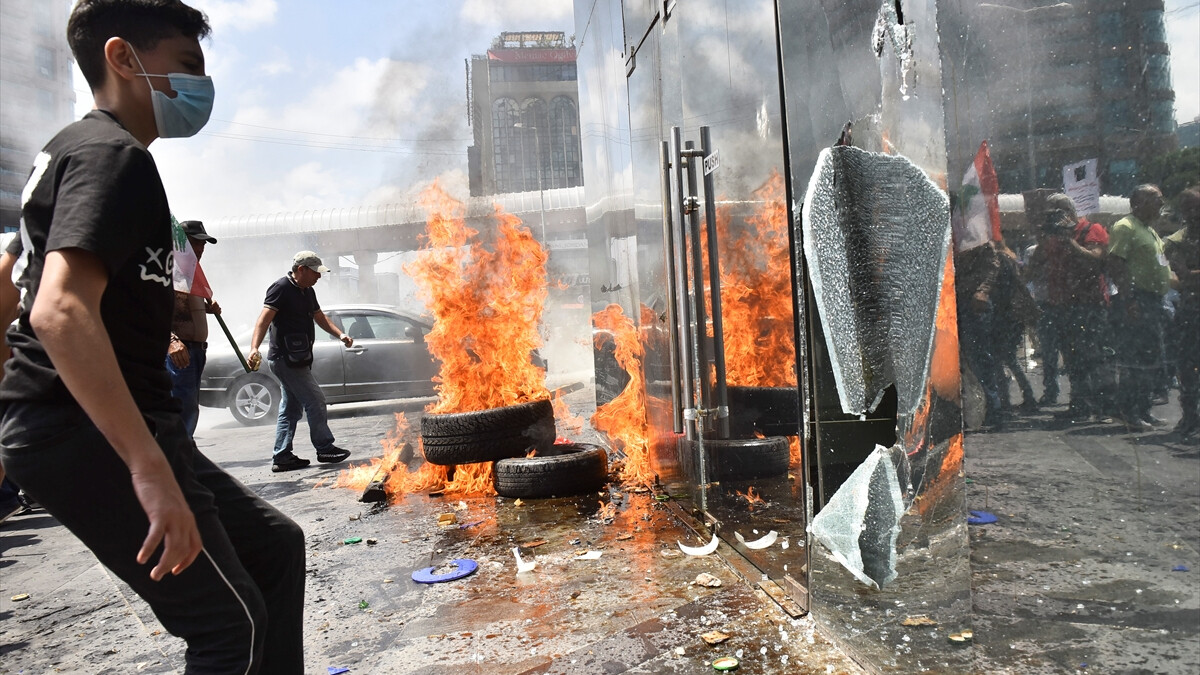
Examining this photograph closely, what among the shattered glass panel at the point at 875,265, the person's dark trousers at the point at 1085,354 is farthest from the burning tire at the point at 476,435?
the person's dark trousers at the point at 1085,354

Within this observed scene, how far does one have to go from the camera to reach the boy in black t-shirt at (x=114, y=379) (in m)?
1.51

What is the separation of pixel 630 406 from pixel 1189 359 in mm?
4906

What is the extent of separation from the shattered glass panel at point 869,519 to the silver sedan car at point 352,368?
9.70 m

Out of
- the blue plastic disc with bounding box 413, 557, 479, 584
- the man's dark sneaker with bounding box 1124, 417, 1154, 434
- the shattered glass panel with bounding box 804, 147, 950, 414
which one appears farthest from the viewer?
the blue plastic disc with bounding box 413, 557, 479, 584

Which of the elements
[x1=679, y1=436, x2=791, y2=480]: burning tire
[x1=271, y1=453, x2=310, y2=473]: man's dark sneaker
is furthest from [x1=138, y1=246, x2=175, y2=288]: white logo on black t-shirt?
[x1=271, y1=453, x2=310, y2=473]: man's dark sneaker

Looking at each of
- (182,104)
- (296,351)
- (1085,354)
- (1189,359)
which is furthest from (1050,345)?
(296,351)

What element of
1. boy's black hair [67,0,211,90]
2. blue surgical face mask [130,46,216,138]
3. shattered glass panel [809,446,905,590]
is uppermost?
boy's black hair [67,0,211,90]

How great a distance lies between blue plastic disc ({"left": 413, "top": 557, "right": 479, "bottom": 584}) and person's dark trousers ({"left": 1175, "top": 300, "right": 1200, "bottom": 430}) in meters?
3.33

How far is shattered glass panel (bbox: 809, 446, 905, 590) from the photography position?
233 centimetres

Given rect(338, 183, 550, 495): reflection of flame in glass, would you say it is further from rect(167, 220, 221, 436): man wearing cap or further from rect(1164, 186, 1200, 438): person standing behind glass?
rect(1164, 186, 1200, 438): person standing behind glass

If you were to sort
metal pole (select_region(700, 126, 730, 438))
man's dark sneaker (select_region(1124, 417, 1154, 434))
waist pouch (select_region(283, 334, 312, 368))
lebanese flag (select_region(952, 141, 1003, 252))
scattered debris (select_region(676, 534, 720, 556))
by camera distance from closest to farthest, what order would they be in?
man's dark sneaker (select_region(1124, 417, 1154, 434)), lebanese flag (select_region(952, 141, 1003, 252)), metal pole (select_region(700, 126, 730, 438)), scattered debris (select_region(676, 534, 720, 556)), waist pouch (select_region(283, 334, 312, 368))

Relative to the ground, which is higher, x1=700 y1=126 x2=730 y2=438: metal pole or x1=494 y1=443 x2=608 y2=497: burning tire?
x1=700 y1=126 x2=730 y2=438: metal pole

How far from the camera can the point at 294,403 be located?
26.2 ft

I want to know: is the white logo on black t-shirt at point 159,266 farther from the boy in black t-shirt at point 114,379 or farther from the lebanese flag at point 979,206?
the lebanese flag at point 979,206
